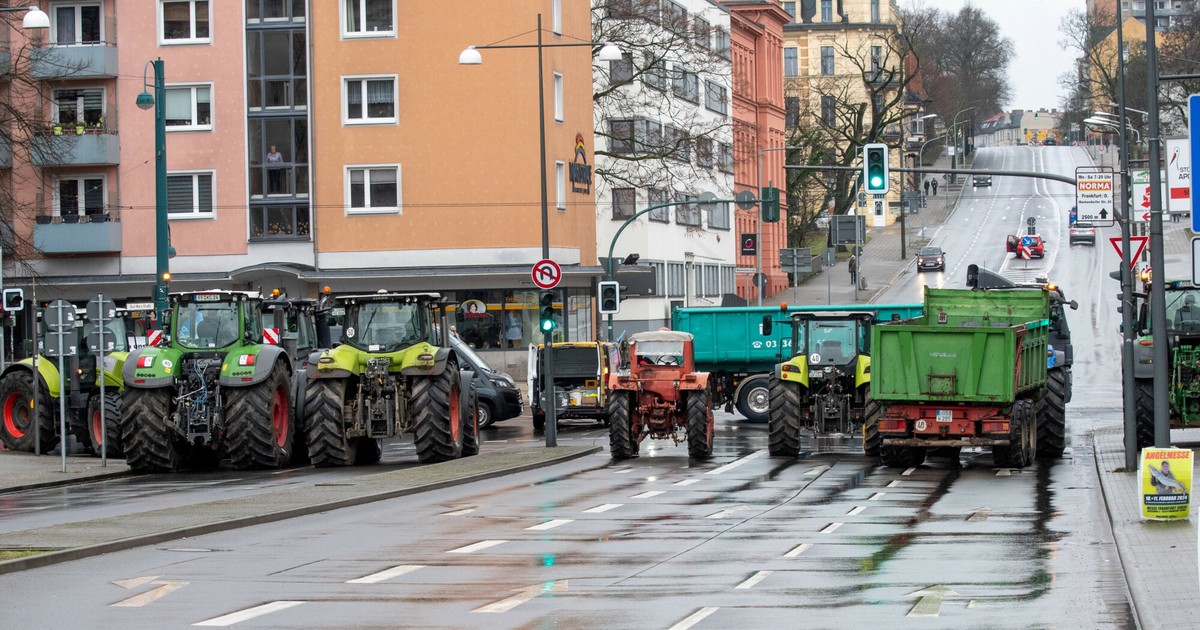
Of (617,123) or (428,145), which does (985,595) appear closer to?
(428,145)

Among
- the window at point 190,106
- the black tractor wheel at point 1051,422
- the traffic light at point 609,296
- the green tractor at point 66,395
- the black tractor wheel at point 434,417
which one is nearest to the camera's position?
the black tractor wheel at point 434,417

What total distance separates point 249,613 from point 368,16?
4462cm

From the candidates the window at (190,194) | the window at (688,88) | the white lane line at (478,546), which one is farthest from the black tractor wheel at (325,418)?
the window at (688,88)

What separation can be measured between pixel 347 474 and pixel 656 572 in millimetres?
12914

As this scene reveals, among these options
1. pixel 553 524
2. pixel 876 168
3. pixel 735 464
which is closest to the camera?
pixel 553 524

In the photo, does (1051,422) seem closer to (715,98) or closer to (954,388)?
(954,388)

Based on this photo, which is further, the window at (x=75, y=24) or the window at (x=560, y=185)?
the window at (x=560, y=185)

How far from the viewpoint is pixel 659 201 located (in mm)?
65000

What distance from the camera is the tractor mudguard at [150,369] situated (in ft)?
87.7

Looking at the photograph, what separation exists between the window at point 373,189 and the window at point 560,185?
16.3 ft

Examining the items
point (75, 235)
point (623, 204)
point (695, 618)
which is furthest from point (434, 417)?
point (623, 204)

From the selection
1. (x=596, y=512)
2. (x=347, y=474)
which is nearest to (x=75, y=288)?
(x=347, y=474)

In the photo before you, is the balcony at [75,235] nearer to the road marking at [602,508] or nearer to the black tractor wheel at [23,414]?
the black tractor wheel at [23,414]

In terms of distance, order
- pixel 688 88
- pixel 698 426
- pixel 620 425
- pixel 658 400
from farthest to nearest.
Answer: pixel 688 88 → pixel 658 400 → pixel 620 425 → pixel 698 426
